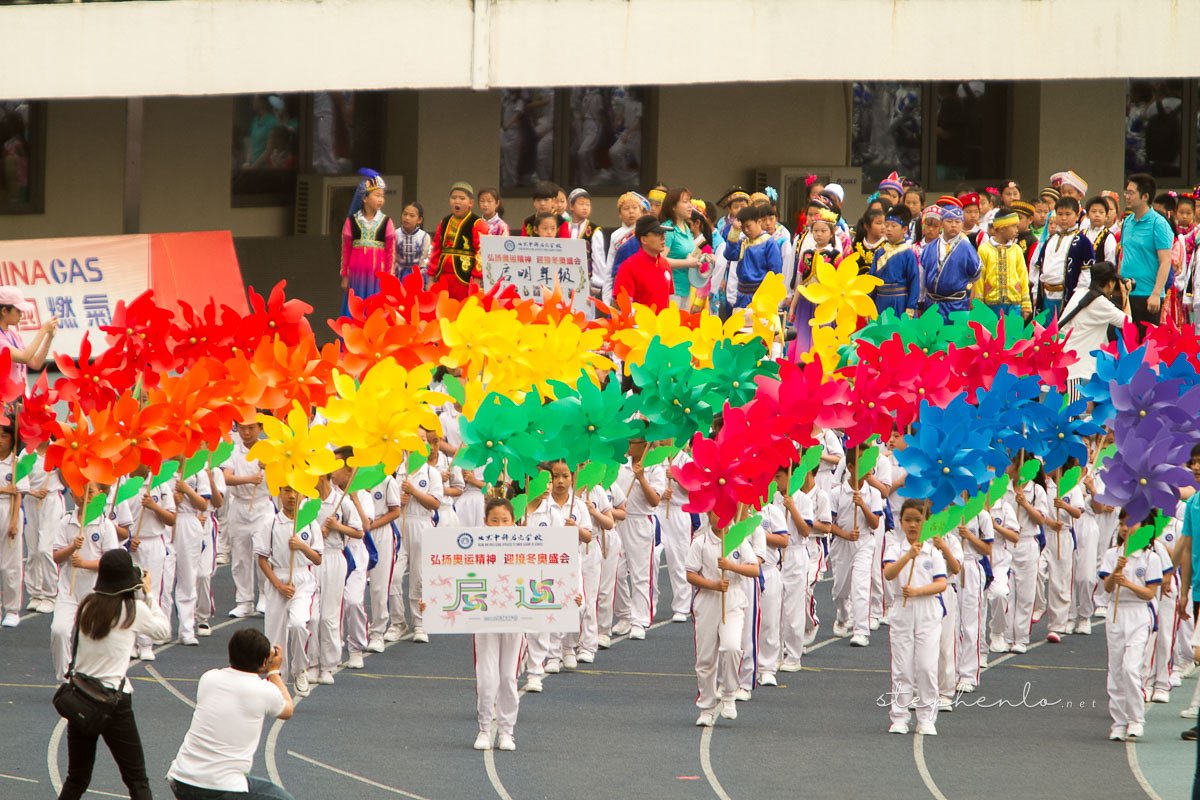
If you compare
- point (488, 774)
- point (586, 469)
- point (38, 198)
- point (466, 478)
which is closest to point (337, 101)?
point (38, 198)

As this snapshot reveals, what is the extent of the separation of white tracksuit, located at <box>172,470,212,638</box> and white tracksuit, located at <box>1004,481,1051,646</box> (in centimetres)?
615

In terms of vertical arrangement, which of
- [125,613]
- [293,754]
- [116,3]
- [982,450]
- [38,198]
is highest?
[116,3]

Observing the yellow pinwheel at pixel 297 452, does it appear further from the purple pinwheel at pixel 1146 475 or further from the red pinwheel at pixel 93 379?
the purple pinwheel at pixel 1146 475

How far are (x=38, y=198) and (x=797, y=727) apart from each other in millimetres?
13081

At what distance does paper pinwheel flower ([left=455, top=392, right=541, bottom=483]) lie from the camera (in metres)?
12.7

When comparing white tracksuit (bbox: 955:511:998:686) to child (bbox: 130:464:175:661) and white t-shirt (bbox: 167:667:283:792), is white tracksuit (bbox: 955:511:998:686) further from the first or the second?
white t-shirt (bbox: 167:667:283:792)

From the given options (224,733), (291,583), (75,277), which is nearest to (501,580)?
(291,583)

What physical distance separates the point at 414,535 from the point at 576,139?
34.7 feet

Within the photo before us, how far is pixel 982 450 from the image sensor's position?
12.9 metres

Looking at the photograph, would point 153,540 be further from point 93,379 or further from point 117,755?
point 117,755

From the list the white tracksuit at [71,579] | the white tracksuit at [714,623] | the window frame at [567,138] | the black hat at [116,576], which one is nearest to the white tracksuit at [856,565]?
the white tracksuit at [714,623]

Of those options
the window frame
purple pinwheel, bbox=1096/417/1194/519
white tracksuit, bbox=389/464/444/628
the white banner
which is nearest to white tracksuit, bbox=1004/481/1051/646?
purple pinwheel, bbox=1096/417/1194/519

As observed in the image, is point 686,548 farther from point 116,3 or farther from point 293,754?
point 116,3

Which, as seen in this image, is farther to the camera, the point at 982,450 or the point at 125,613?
the point at 982,450
